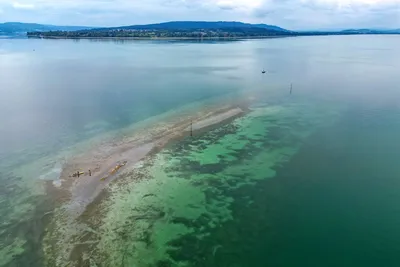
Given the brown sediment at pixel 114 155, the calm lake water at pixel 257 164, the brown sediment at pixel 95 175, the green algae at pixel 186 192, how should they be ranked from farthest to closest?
the brown sediment at pixel 114 155 → the calm lake water at pixel 257 164 → the brown sediment at pixel 95 175 → the green algae at pixel 186 192

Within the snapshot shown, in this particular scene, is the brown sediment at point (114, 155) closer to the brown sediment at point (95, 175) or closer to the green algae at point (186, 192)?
the brown sediment at point (95, 175)

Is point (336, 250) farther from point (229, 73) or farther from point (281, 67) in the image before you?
point (281, 67)

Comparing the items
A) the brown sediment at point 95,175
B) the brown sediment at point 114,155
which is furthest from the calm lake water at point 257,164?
the brown sediment at point 114,155

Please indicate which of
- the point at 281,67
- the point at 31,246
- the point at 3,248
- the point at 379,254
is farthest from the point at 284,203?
the point at 281,67

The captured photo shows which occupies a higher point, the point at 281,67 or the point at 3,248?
the point at 281,67

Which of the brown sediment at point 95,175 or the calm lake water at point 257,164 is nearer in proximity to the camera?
the brown sediment at point 95,175

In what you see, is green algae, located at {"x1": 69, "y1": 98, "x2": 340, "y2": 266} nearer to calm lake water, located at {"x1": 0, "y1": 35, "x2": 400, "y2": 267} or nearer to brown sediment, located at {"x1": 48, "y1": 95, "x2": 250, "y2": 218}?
calm lake water, located at {"x1": 0, "y1": 35, "x2": 400, "y2": 267}

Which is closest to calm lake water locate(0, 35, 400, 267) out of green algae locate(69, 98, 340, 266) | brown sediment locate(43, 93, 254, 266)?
green algae locate(69, 98, 340, 266)

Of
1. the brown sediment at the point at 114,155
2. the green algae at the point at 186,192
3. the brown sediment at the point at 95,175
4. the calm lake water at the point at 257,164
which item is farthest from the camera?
the brown sediment at the point at 114,155

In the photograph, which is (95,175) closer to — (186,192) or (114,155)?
(114,155)
